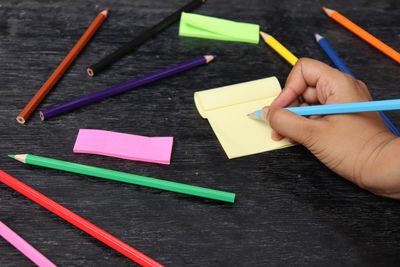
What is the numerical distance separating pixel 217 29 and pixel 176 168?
43 centimetres

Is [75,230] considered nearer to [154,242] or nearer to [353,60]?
[154,242]

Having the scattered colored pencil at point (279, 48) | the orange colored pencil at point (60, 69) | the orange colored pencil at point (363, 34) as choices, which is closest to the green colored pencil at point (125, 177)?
the orange colored pencil at point (60, 69)

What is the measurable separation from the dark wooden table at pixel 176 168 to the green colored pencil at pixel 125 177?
14mm

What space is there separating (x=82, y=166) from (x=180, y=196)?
18 cm

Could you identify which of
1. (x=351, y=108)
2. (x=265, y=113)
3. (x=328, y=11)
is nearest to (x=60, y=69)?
(x=265, y=113)

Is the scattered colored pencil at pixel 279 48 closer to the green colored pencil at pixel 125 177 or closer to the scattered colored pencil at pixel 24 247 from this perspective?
the green colored pencil at pixel 125 177

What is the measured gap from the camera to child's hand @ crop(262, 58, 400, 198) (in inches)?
24.0

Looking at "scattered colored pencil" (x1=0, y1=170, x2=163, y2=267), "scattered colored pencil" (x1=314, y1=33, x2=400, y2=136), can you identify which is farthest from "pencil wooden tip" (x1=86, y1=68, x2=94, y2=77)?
"scattered colored pencil" (x1=314, y1=33, x2=400, y2=136)

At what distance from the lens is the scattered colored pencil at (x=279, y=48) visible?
2.84 ft

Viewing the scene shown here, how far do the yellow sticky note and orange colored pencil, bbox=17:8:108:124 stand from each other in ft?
0.97

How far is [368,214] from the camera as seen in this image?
626 millimetres

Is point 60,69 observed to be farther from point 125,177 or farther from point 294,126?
point 294,126

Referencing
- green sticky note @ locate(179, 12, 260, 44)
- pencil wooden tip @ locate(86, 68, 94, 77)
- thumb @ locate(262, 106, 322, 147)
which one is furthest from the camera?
green sticky note @ locate(179, 12, 260, 44)

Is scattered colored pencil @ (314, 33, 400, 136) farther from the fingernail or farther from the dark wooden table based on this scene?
the fingernail
